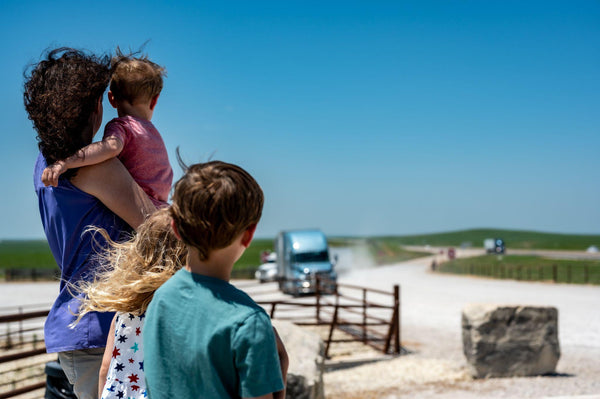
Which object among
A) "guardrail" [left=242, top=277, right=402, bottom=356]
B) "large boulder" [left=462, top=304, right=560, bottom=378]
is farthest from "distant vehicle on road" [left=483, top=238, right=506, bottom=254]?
"large boulder" [left=462, top=304, right=560, bottom=378]

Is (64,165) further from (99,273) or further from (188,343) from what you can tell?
(188,343)

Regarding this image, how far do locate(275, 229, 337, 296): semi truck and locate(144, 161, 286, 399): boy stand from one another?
2152 centimetres

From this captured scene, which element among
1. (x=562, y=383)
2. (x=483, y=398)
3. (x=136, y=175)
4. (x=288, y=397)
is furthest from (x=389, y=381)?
(x=136, y=175)

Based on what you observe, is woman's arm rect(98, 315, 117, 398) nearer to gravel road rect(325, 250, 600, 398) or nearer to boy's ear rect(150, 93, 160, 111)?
boy's ear rect(150, 93, 160, 111)

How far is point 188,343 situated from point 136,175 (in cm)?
74

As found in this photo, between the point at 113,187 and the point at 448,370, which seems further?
the point at 448,370

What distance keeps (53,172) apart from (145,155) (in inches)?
11.7

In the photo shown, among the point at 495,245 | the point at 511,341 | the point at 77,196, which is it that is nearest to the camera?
the point at 77,196

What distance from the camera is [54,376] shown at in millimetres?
3750

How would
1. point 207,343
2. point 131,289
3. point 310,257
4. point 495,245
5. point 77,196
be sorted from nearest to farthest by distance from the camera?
point 207,343
point 131,289
point 77,196
point 310,257
point 495,245

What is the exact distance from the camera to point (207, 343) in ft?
4.44

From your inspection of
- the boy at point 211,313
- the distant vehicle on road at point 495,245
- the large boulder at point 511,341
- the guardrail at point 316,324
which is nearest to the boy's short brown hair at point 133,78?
the boy at point 211,313

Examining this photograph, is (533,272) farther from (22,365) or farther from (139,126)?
(139,126)

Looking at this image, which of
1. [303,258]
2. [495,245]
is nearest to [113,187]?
[303,258]
